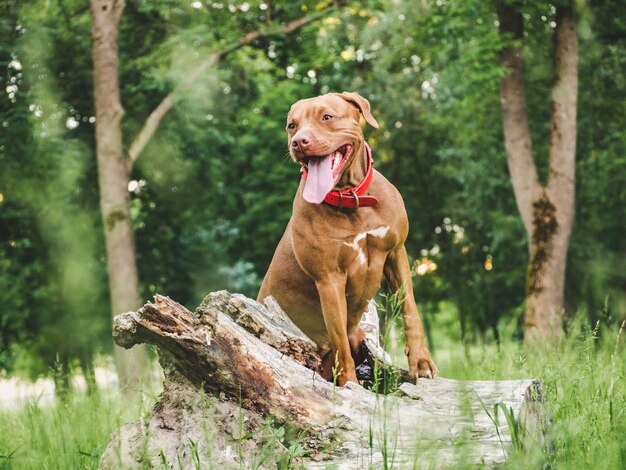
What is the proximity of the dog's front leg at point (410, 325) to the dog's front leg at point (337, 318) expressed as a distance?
1.19 ft

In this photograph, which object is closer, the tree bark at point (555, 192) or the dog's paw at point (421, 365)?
the dog's paw at point (421, 365)

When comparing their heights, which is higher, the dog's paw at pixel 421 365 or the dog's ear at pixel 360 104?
the dog's ear at pixel 360 104

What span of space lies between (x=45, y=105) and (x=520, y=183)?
31.5 feet

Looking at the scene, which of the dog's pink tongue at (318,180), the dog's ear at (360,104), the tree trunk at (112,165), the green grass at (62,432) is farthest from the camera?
the tree trunk at (112,165)

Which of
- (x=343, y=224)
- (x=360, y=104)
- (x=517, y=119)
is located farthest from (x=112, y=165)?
(x=343, y=224)

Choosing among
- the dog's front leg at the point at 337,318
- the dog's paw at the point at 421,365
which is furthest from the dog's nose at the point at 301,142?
the dog's paw at the point at 421,365

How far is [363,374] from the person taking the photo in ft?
15.8

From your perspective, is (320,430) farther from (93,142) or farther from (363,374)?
(93,142)

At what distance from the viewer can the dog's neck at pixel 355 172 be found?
14.3 feet

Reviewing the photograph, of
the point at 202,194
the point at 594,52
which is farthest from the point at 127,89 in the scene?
the point at 594,52

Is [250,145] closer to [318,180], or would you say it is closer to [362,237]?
[362,237]

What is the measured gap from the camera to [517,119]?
12938 millimetres

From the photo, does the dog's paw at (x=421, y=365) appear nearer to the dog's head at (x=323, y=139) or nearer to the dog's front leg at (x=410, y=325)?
the dog's front leg at (x=410, y=325)

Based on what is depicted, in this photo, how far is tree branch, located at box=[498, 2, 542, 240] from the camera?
12828 mm
